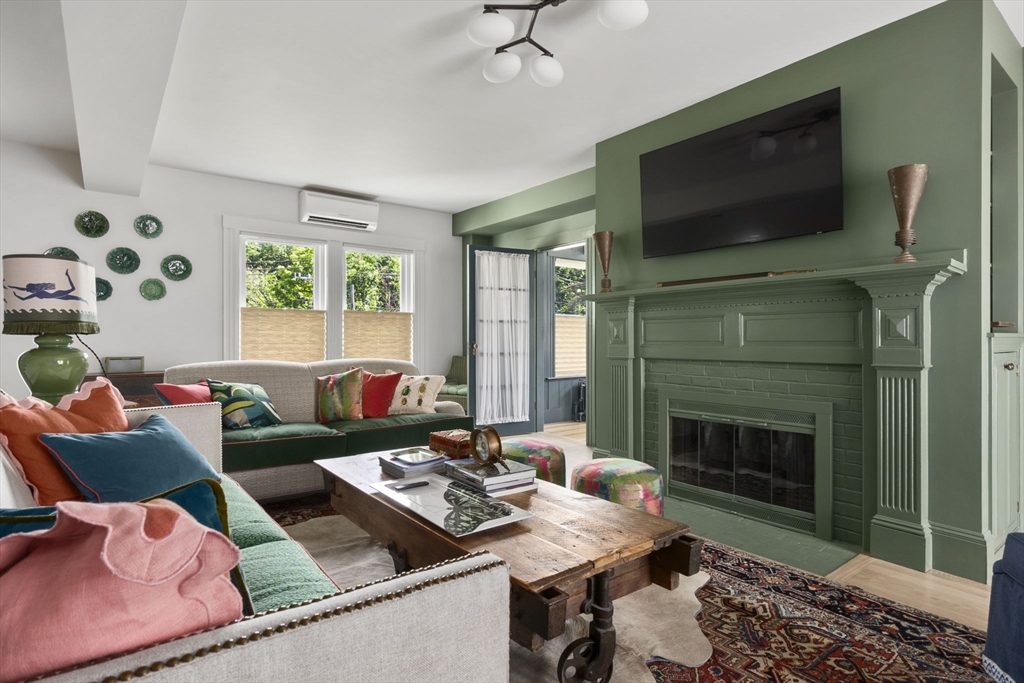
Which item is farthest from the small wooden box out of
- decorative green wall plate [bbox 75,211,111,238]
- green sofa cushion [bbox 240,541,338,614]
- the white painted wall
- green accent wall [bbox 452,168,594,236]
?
decorative green wall plate [bbox 75,211,111,238]

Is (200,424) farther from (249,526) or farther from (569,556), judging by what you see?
(569,556)

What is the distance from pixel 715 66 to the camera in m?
3.05

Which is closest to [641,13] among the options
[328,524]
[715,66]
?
[715,66]

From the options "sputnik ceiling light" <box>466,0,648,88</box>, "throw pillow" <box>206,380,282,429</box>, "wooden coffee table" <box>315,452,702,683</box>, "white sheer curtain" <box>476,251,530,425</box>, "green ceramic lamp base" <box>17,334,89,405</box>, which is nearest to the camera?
"wooden coffee table" <box>315,452,702,683</box>

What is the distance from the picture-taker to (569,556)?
4.73 ft

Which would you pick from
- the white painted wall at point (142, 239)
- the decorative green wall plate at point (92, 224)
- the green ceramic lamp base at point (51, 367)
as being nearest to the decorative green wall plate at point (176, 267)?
the white painted wall at point (142, 239)

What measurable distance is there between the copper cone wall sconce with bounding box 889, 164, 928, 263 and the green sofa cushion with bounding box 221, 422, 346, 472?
129 inches

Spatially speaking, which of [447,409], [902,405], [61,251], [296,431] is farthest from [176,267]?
[902,405]

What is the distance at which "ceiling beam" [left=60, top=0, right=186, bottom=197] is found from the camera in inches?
83.8

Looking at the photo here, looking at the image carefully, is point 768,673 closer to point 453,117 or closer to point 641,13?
point 641,13

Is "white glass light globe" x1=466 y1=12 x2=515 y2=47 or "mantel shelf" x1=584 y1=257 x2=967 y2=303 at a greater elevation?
"white glass light globe" x1=466 y1=12 x2=515 y2=47

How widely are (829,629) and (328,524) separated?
2362 millimetres

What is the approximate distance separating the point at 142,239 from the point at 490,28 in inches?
152

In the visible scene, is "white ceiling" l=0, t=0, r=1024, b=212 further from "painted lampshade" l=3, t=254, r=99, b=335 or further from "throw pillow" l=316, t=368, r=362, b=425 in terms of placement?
"throw pillow" l=316, t=368, r=362, b=425
